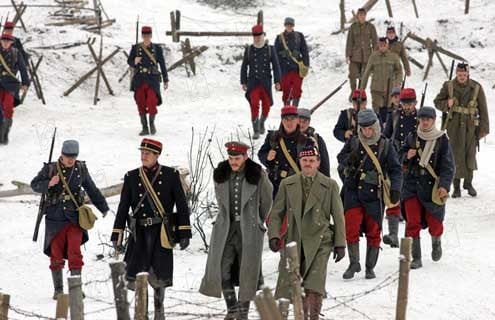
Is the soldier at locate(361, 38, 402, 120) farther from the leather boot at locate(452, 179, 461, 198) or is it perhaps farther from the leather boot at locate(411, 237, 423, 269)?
the leather boot at locate(411, 237, 423, 269)

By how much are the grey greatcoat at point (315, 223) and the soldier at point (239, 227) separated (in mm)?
239

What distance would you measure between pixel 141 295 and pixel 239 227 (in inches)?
95.4

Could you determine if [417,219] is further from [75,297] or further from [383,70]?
[383,70]

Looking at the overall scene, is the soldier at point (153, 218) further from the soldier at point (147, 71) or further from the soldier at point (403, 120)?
the soldier at point (147, 71)

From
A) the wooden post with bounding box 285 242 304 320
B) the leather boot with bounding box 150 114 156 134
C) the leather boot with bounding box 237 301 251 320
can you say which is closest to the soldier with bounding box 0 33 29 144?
the leather boot with bounding box 150 114 156 134

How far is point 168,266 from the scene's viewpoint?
29.6ft

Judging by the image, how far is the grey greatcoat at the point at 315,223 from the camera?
8.61 metres

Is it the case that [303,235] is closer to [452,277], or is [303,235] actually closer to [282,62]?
[452,277]

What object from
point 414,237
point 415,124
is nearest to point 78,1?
point 415,124

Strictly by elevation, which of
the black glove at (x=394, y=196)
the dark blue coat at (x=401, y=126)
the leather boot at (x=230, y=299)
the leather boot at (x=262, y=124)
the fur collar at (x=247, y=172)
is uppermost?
the fur collar at (x=247, y=172)

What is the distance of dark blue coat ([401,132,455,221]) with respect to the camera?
34.3ft

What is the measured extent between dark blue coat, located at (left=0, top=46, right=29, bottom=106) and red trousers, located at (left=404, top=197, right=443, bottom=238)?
26.4ft

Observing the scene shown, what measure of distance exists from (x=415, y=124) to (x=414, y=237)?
91.7 inches

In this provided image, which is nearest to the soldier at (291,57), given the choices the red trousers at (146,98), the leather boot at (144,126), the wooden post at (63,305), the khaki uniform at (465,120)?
the red trousers at (146,98)
